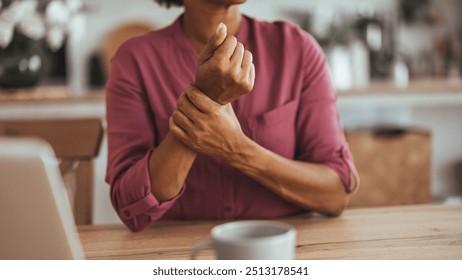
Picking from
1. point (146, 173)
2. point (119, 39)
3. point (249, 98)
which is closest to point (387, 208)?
point (249, 98)

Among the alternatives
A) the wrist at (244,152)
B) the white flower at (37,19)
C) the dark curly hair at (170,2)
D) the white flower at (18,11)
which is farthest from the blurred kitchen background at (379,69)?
the wrist at (244,152)

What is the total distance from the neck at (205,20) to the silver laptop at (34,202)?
1.96 feet

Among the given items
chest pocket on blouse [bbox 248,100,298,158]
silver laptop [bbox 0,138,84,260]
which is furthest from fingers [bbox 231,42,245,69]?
silver laptop [bbox 0,138,84,260]

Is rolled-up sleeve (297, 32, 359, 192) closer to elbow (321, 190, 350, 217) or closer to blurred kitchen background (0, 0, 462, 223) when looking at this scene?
elbow (321, 190, 350, 217)

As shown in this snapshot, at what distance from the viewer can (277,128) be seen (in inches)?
37.9

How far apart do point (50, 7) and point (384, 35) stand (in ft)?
6.51

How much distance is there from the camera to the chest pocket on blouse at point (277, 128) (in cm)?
95

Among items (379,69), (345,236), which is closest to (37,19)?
(345,236)

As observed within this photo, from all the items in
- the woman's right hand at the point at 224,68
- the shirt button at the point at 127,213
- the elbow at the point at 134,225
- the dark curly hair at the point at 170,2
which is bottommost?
the elbow at the point at 134,225

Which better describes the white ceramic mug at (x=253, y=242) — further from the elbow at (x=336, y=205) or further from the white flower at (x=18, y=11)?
the white flower at (x=18, y=11)

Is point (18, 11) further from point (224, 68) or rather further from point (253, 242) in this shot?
point (253, 242)

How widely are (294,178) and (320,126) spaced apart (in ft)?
0.46

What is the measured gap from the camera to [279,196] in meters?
0.94

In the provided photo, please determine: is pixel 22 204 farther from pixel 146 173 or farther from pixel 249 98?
pixel 249 98
